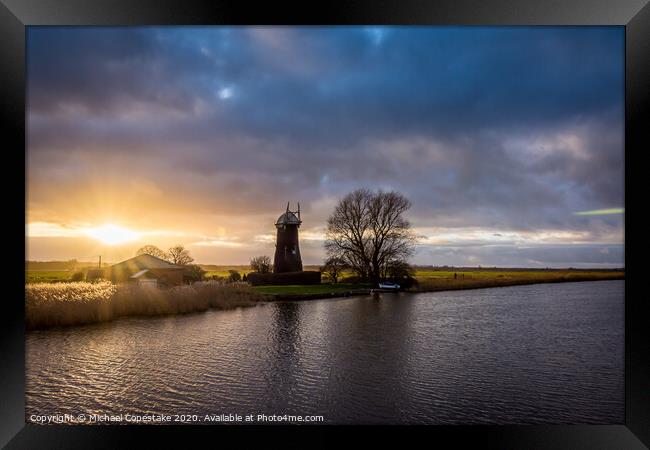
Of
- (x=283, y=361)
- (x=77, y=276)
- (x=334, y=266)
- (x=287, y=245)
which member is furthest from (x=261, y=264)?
(x=283, y=361)

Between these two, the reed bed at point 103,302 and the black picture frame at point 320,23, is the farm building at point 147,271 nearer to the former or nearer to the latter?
the reed bed at point 103,302

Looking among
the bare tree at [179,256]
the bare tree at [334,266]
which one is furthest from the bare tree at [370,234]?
the bare tree at [179,256]

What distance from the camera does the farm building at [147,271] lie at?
527 inches

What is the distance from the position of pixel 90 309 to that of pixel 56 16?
6545mm

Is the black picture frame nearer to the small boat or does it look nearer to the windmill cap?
the small boat

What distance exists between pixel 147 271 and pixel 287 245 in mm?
9082

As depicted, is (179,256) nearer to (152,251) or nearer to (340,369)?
(152,251)

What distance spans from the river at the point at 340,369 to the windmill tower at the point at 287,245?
35.9 feet

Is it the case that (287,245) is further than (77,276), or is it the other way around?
(287,245)

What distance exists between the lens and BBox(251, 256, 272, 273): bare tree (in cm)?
2065

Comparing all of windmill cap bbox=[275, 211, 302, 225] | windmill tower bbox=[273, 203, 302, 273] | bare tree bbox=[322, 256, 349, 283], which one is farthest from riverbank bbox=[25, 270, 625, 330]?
windmill cap bbox=[275, 211, 302, 225]

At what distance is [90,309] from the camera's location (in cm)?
808

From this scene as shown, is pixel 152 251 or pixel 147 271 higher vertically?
pixel 152 251

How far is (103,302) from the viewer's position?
8375mm
